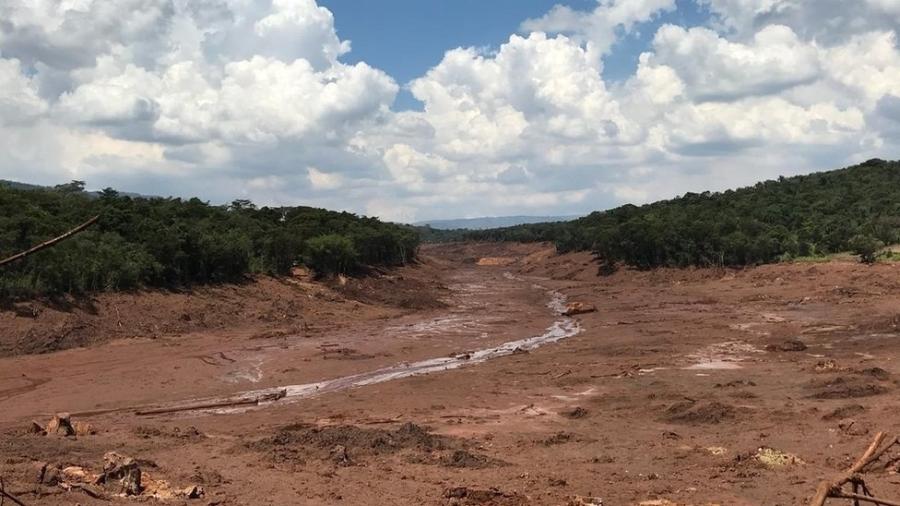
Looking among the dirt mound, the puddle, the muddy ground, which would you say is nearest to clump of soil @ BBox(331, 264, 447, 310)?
the dirt mound

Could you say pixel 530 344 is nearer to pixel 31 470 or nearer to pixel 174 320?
pixel 174 320

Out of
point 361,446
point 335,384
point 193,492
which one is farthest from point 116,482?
point 335,384

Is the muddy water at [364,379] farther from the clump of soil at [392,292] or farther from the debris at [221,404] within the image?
the clump of soil at [392,292]

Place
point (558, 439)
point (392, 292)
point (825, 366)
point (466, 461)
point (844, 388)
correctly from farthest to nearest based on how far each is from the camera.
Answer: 1. point (392, 292)
2. point (825, 366)
3. point (844, 388)
4. point (558, 439)
5. point (466, 461)

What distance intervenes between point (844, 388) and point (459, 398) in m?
10.8

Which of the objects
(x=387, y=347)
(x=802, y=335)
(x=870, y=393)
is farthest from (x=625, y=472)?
(x=802, y=335)

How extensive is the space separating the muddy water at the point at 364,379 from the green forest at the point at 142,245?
13100 mm

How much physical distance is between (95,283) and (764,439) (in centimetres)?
3011

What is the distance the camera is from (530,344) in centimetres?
3344

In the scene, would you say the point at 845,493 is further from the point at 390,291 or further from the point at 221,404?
the point at 390,291

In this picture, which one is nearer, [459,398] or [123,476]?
[123,476]

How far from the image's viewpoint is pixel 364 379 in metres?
24.7

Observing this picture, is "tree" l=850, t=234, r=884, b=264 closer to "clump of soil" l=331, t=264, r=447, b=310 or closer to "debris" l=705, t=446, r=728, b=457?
"clump of soil" l=331, t=264, r=447, b=310

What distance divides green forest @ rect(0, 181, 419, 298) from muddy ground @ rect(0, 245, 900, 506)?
1665 mm
